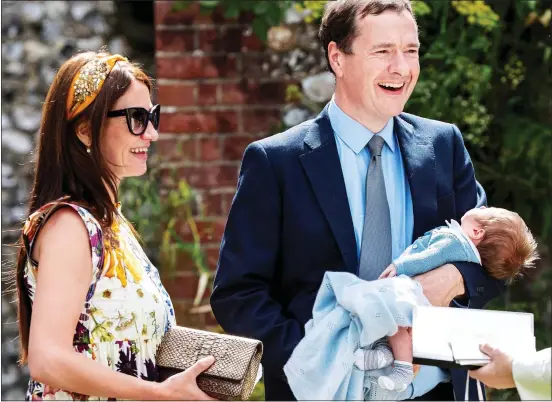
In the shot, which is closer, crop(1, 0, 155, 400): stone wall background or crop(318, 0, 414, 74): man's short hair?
crop(318, 0, 414, 74): man's short hair

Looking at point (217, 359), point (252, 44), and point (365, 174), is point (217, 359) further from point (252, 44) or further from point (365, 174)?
point (252, 44)

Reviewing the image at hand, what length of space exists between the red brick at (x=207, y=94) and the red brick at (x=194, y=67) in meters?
0.05

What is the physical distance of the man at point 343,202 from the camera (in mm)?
3197

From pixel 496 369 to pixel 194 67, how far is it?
9.65 feet

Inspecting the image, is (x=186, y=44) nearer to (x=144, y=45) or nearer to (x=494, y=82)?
(x=144, y=45)

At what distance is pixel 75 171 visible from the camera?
2.98 meters

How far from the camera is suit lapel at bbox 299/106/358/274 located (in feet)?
10.5

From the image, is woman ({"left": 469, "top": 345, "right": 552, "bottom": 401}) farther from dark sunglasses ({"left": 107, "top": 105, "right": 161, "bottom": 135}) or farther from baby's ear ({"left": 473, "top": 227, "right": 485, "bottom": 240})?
dark sunglasses ({"left": 107, "top": 105, "right": 161, "bottom": 135})

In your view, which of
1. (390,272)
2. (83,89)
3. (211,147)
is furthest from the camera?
(211,147)

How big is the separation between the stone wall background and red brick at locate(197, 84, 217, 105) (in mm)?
455

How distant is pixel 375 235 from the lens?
Answer: 321 centimetres

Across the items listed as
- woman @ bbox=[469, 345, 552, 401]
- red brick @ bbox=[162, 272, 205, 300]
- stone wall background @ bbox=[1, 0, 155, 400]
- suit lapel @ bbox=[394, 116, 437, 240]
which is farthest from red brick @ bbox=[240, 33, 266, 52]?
woman @ bbox=[469, 345, 552, 401]

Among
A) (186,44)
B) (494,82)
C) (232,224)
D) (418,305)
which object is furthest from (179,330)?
(494,82)

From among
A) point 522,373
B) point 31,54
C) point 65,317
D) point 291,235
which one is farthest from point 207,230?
point 522,373
